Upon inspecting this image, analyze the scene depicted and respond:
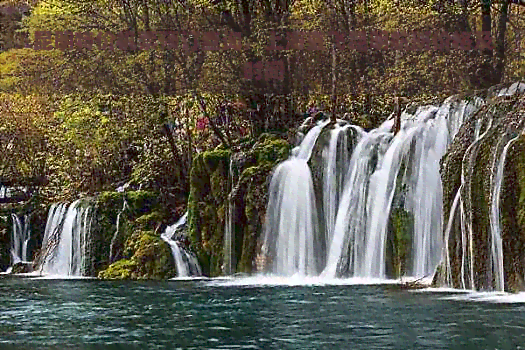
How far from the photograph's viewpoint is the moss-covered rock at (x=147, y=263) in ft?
86.0

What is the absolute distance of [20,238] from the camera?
33.6 metres

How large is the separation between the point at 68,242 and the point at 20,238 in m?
3.95

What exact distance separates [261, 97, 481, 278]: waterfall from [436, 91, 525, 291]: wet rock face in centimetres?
260

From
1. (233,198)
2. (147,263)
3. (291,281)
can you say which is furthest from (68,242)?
(291,281)

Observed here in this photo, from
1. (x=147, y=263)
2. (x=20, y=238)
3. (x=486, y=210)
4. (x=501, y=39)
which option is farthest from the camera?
(x=20, y=238)

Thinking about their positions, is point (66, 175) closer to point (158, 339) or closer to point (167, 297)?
point (167, 297)

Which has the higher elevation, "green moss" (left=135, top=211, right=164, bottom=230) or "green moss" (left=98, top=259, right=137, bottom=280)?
"green moss" (left=135, top=211, right=164, bottom=230)

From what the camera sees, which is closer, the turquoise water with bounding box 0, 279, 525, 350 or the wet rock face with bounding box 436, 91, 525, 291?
the turquoise water with bounding box 0, 279, 525, 350

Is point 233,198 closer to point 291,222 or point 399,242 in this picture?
point 291,222

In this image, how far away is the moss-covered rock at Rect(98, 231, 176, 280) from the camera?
86.0ft

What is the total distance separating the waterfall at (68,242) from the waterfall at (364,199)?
7.07m

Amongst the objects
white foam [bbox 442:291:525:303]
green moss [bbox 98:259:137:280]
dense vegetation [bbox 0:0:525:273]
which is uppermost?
dense vegetation [bbox 0:0:525:273]

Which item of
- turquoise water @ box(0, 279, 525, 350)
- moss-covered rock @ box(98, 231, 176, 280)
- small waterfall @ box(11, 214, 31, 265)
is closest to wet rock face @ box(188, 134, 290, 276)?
moss-covered rock @ box(98, 231, 176, 280)

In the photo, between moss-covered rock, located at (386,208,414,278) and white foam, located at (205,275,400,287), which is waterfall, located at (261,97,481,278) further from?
white foam, located at (205,275,400,287)
